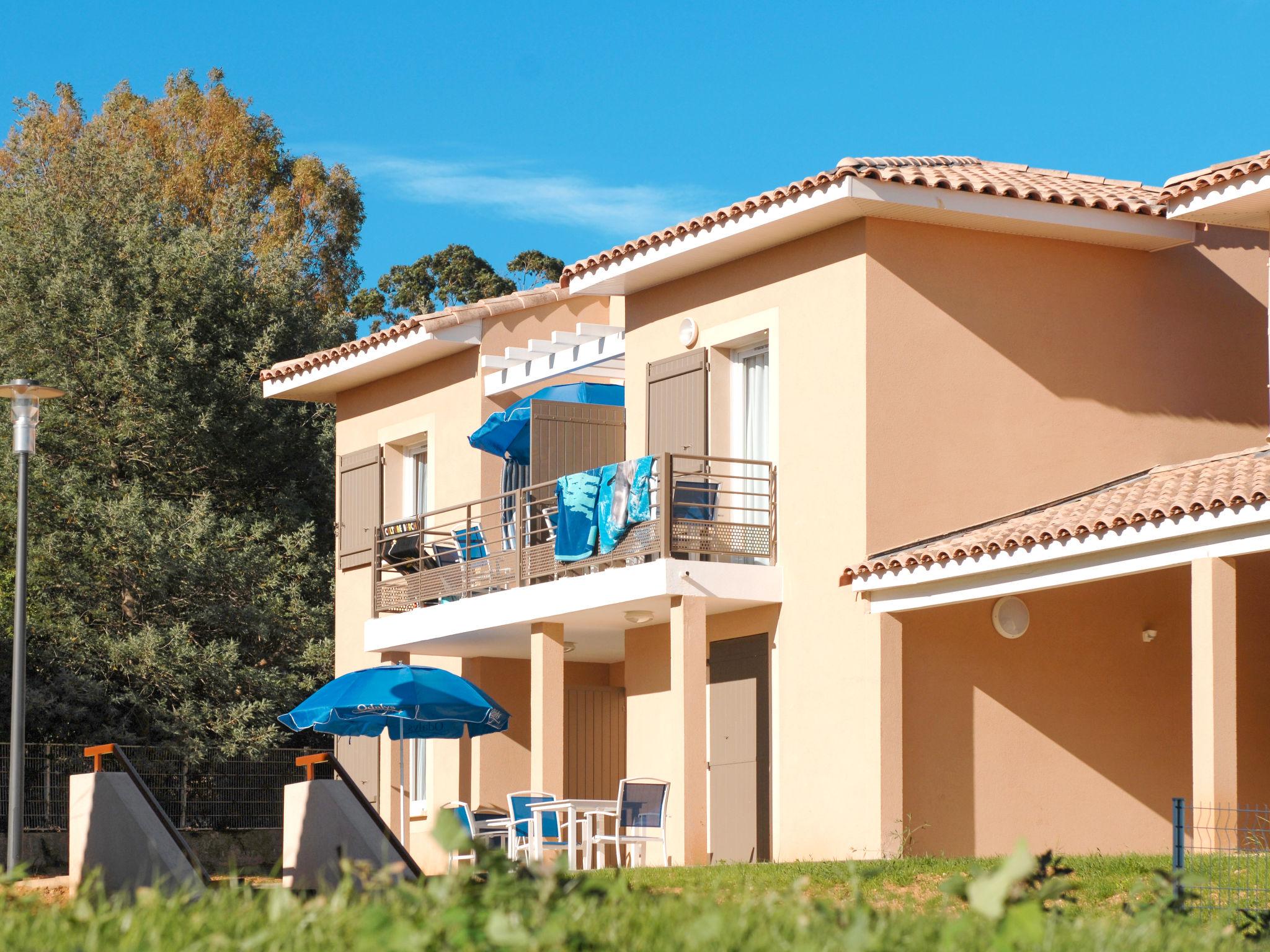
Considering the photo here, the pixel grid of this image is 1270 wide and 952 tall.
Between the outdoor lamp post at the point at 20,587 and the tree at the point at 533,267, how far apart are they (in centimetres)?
3382

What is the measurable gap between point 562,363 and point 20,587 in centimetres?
757

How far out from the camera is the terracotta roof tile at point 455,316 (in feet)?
67.0

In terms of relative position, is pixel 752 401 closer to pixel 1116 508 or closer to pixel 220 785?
pixel 1116 508

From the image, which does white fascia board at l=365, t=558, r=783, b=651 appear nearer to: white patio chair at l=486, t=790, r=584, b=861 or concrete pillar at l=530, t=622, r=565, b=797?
concrete pillar at l=530, t=622, r=565, b=797

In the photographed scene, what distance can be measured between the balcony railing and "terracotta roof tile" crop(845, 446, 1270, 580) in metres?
1.66

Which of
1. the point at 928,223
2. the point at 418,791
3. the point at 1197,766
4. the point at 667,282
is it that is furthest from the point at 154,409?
the point at 1197,766

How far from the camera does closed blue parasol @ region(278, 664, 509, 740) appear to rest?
1702 centimetres

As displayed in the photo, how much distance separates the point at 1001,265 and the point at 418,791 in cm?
1012

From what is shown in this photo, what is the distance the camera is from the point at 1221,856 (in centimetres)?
1170

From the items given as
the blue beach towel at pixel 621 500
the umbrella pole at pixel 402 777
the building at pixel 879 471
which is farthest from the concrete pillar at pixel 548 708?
the umbrella pole at pixel 402 777

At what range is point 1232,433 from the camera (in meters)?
17.4

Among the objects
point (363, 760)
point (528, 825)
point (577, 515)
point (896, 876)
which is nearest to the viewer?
point (896, 876)

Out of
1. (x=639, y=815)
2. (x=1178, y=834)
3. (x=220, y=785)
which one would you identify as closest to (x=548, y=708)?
(x=639, y=815)

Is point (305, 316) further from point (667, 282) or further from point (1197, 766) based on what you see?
point (1197, 766)
